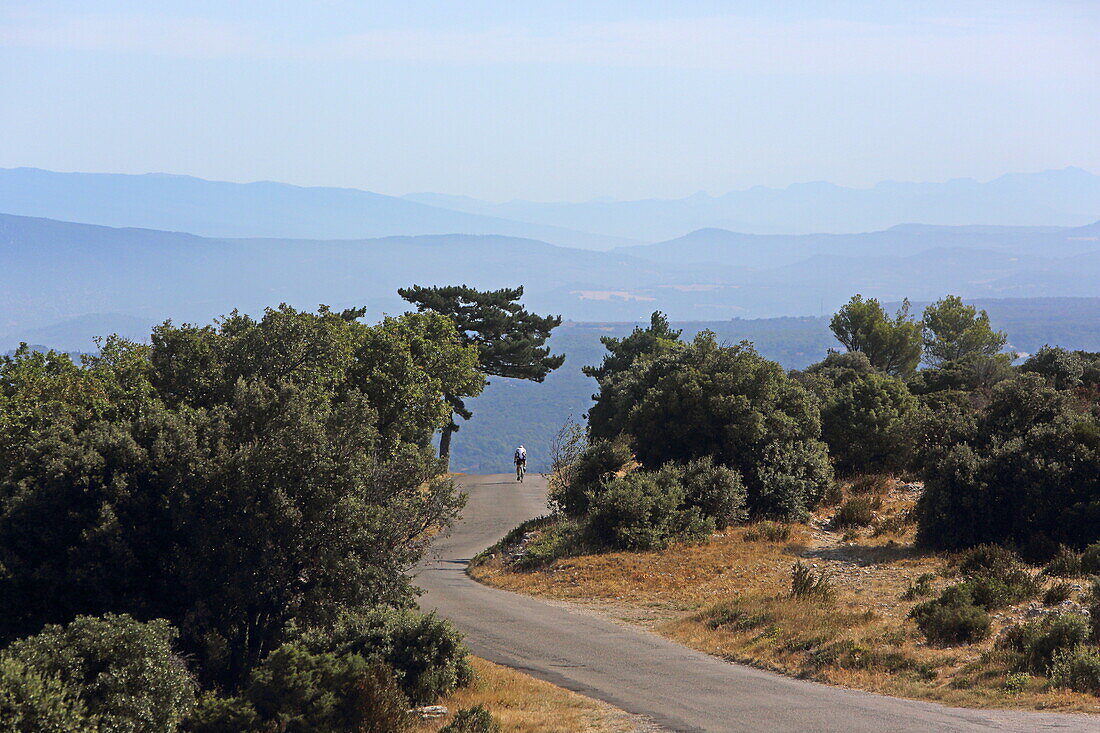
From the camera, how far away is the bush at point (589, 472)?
31.9 metres

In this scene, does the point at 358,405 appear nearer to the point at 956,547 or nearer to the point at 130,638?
the point at 130,638

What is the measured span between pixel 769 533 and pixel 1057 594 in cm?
1012

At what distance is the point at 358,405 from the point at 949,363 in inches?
1660

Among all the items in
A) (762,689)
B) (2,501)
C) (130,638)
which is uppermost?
(2,501)

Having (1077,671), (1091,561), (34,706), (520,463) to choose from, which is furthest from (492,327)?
(34,706)

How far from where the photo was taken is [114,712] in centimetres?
1248

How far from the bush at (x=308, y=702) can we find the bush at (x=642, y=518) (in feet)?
45.3

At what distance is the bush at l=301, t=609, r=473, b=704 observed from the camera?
1527cm

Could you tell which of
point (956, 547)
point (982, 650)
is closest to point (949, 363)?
point (956, 547)

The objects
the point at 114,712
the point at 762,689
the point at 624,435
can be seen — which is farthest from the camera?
the point at 624,435

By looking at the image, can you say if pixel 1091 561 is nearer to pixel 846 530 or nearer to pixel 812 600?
pixel 812 600

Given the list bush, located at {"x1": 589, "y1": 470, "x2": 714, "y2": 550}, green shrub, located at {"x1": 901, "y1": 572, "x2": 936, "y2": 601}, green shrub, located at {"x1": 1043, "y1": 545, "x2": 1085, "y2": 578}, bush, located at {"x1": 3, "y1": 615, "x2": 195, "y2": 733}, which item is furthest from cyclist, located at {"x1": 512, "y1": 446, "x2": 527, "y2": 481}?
bush, located at {"x1": 3, "y1": 615, "x2": 195, "y2": 733}

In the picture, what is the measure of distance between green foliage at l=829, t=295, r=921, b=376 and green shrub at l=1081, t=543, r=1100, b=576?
160ft

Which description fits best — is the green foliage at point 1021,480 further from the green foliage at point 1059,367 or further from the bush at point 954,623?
the green foliage at point 1059,367
